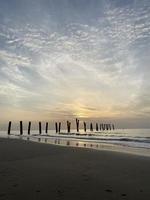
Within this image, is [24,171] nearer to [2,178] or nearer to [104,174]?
[2,178]

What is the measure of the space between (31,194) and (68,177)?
2.08 meters

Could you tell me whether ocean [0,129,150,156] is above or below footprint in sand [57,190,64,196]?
above

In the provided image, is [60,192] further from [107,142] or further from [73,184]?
[107,142]

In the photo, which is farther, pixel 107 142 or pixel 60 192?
pixel 107 142

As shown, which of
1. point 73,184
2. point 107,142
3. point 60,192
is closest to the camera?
point 60,192

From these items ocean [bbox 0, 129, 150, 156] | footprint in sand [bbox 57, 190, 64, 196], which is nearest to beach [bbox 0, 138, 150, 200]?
footprint in sand [bbox 57, 190, 64, 196]

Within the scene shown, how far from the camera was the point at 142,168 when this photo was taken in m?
10.2

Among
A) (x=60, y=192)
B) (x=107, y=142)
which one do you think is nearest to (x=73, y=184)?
(x=60, y=192)

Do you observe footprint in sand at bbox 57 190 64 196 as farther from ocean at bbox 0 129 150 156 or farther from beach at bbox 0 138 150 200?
ocean at bbox 0 129 150 156

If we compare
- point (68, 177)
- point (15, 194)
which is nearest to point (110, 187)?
point (68, 177)

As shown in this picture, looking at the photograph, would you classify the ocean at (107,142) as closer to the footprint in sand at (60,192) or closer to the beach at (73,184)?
the beach at (73,184)

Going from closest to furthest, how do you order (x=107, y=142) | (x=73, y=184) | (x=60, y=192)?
(x=60, y=192) → (x=73, y=184) → (x=107, y=142)

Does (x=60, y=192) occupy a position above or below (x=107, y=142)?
below

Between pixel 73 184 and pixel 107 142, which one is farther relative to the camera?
pixel 107 142
